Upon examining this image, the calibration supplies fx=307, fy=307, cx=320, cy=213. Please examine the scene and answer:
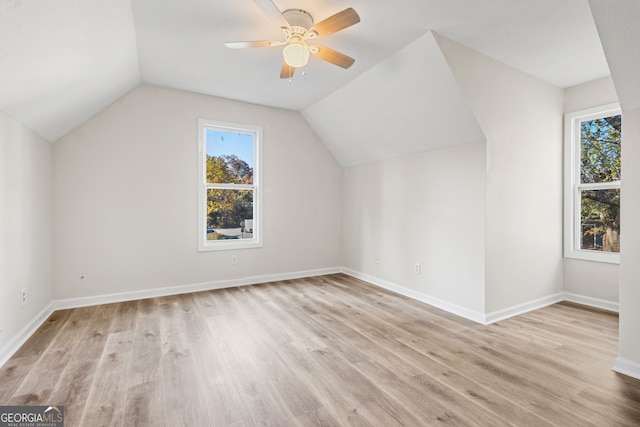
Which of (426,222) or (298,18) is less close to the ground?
(298,18)

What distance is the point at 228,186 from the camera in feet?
14.8

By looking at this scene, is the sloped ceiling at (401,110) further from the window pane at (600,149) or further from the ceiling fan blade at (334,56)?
the window pane at (600,149)

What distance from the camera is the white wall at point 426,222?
3.27 meters

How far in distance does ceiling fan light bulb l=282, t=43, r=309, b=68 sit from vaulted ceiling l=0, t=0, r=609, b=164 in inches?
10.4

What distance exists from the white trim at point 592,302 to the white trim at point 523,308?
0.08 m

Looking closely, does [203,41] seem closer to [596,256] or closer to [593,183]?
[593,183]

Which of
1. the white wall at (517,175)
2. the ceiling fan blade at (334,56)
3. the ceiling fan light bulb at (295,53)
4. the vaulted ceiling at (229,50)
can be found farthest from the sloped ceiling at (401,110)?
the ceiling fan light bulb at (295,53)

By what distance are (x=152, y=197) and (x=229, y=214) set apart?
1.05m

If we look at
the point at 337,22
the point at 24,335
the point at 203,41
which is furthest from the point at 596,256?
the point at 24,335

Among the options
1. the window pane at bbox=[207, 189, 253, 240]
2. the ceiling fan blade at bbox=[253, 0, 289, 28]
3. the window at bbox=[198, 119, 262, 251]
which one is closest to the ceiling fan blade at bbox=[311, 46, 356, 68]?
the ceiling fan blade at bbox=[253, 0, 289, 28]

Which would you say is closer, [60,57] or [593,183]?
[60,57]

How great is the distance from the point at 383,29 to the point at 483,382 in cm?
281

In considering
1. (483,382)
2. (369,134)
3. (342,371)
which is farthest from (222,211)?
(483,382)

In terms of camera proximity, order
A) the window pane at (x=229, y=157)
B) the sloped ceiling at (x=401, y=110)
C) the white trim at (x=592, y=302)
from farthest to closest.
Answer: the window pane at (x=229, y=157)
the white trim at (x=592, y=302)
the sloped ceiling at (x=401, y=110)
